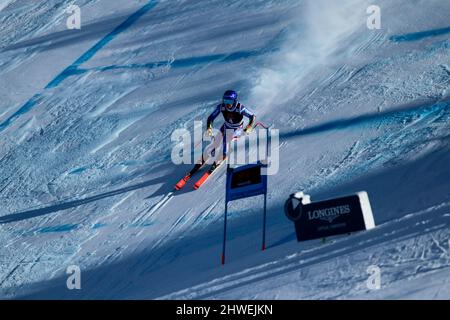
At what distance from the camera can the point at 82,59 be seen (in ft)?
53.7

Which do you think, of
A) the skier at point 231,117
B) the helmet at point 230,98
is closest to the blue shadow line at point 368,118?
the skier at point 231,117

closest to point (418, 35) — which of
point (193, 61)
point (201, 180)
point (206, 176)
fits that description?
point (193, 61)

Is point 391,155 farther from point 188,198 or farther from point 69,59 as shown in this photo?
point 69,59

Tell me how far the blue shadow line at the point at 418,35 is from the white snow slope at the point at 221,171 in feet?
0.11

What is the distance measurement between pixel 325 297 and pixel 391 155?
13.0ft

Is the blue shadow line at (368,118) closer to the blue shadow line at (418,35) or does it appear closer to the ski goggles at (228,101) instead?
the ski goggles at (228,101)

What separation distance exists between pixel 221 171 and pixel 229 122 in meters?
0.81

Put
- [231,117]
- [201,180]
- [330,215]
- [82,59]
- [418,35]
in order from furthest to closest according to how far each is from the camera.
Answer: [82,59], [418,35], [231,117], [201,180], [330,215]

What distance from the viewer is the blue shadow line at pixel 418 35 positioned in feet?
43.1

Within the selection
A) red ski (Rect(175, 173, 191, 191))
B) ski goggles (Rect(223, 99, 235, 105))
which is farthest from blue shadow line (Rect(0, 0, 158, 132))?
ski goggles (Rect(223, 99, 235, 105))

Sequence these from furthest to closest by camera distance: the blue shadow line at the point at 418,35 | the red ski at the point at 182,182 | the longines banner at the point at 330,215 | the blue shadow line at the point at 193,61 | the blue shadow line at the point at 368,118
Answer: the blue shadow line at the point at 193,61, the blue shadow line at the point at 418,35, the red ski at the point at 182,182, the blue shadow line at the point at 368,118, the longines banner at the point at 330,215

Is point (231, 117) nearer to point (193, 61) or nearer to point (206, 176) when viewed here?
point (206, 176)

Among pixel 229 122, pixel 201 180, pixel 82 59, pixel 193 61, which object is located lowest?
pixel 201 180
